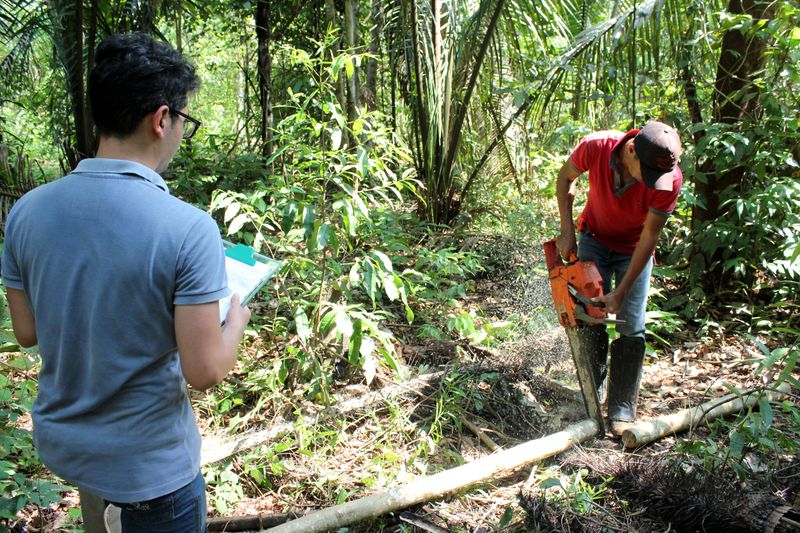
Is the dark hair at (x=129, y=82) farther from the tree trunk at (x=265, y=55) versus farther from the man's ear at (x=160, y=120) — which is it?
the tree trunk at (x=265, y=55)

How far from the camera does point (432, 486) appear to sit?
273 centimetres

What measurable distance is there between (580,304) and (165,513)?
2368 mm

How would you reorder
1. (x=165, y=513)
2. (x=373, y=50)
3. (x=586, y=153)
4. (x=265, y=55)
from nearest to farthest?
1. (x=165, y=513)
2. (x=586, y=153)
3. (x=373, y=50)
4. (x=265, y=55)

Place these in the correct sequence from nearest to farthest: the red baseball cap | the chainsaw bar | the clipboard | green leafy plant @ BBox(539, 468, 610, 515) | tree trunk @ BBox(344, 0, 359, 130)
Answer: the clipboard, green leafy plant @ BBox(539, 468, 610, 515), the red baseball cap, the chainsaw bar, tree trunk @ BBox(344, 0, 359, 130)

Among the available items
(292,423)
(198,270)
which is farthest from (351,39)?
(198,270)

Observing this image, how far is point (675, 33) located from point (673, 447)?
3.29 meters

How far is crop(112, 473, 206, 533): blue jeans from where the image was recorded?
1.44 metres

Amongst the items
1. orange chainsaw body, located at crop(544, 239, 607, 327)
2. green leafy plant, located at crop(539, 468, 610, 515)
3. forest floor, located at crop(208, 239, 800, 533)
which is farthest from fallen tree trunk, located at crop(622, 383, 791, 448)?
orange chainsaw body, located at crop(544, 239, 607, 327)

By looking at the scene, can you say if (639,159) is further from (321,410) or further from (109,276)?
(109,276)

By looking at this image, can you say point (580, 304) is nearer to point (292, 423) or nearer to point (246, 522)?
point (292, 423)

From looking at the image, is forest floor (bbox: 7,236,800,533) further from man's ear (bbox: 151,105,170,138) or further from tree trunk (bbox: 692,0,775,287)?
man's ear (bbox: 151,105,170,138)

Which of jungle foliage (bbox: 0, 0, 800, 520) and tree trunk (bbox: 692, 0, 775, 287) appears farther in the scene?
tree trunk (bbox: 692, 0, 775, 287)

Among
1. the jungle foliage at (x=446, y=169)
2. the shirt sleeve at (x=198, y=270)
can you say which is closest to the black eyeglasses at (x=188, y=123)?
the shirt sleeve at (x=198, y=270)

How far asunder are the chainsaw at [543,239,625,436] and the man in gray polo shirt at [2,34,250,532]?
7.17 feet
